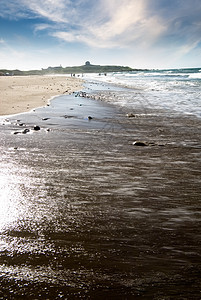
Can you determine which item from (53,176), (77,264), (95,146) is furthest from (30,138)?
(77,264)

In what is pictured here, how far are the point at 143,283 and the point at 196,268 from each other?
1.42 ft

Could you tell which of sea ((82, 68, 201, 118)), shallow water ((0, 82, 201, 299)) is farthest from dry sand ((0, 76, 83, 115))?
shallow water ((0, 82, 201, 299))

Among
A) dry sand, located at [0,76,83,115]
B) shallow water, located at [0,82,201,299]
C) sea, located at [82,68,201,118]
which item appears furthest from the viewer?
sea, located at [82,68,201,118]

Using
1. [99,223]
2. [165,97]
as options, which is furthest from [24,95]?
[99,223]

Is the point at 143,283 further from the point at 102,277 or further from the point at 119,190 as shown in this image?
the point at 119,190

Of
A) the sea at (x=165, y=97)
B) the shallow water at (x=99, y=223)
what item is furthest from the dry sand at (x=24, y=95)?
the shallow water at (x=99, y=223)

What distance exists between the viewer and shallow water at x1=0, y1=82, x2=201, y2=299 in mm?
1526

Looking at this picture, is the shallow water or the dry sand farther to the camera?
the dry sand

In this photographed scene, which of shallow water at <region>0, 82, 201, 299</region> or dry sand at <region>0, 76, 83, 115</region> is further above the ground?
dry sand at <region>0, 76, 83, 115</region>

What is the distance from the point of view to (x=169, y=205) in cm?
256

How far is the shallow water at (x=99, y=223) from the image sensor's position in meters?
1.53

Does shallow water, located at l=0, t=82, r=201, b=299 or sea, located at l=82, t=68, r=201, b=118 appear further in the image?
sea, located at l=82, t=68, r=201, b=118

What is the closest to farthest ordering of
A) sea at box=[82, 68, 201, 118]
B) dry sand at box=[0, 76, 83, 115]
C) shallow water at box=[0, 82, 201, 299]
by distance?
shallow water at box=[0, 82, 201, 299] < dry sand at box=[0, 76, 83, 115] < sea at box=[82, 68, 201, 118]

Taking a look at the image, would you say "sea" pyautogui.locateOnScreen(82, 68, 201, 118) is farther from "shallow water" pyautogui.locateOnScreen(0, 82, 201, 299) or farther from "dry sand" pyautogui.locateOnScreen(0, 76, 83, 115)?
"shallow water" pyautogui.locateOnScreen(0, 82, 201, 299)
